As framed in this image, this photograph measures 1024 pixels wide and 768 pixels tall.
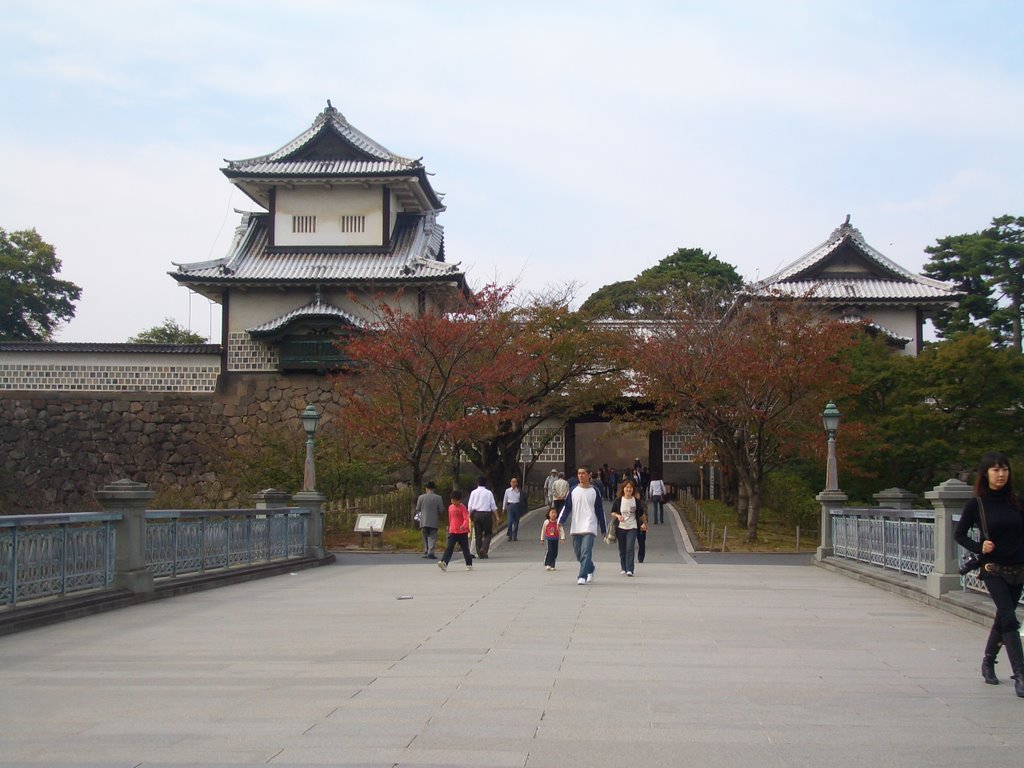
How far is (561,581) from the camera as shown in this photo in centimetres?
1983

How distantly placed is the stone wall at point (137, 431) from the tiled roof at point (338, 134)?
8.56 meters

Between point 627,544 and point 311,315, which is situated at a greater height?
point 311,315

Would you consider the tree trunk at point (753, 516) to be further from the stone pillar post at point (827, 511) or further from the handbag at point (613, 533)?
the handbag at point (613, 533)

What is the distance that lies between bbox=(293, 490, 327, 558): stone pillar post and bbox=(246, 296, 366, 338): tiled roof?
16667mm

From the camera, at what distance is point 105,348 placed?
44.4m

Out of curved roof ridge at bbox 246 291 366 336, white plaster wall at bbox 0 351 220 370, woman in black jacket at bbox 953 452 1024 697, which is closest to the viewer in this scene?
woman in black jacket at bbox 953 452 1024 697

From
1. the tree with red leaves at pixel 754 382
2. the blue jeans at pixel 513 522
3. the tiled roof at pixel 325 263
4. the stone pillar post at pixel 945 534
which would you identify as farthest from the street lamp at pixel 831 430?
the tiled roof at pixel 325 263

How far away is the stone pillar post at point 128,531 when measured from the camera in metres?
15.4

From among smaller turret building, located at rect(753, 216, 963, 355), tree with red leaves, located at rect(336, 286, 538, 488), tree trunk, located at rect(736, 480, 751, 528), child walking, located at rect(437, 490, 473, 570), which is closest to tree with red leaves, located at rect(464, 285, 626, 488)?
tree with red leaves, located at rect(336, 286, 538, 488)

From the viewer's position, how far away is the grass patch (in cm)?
3135

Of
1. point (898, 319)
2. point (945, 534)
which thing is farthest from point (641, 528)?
point (898, 319)

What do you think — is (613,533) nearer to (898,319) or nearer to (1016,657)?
(1016,657)

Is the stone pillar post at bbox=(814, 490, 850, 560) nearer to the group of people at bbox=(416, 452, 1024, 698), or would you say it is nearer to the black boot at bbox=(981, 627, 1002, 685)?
the group of people at bbox=(416, 452, 1024, 698)

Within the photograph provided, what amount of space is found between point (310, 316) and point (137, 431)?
26.5 ft
